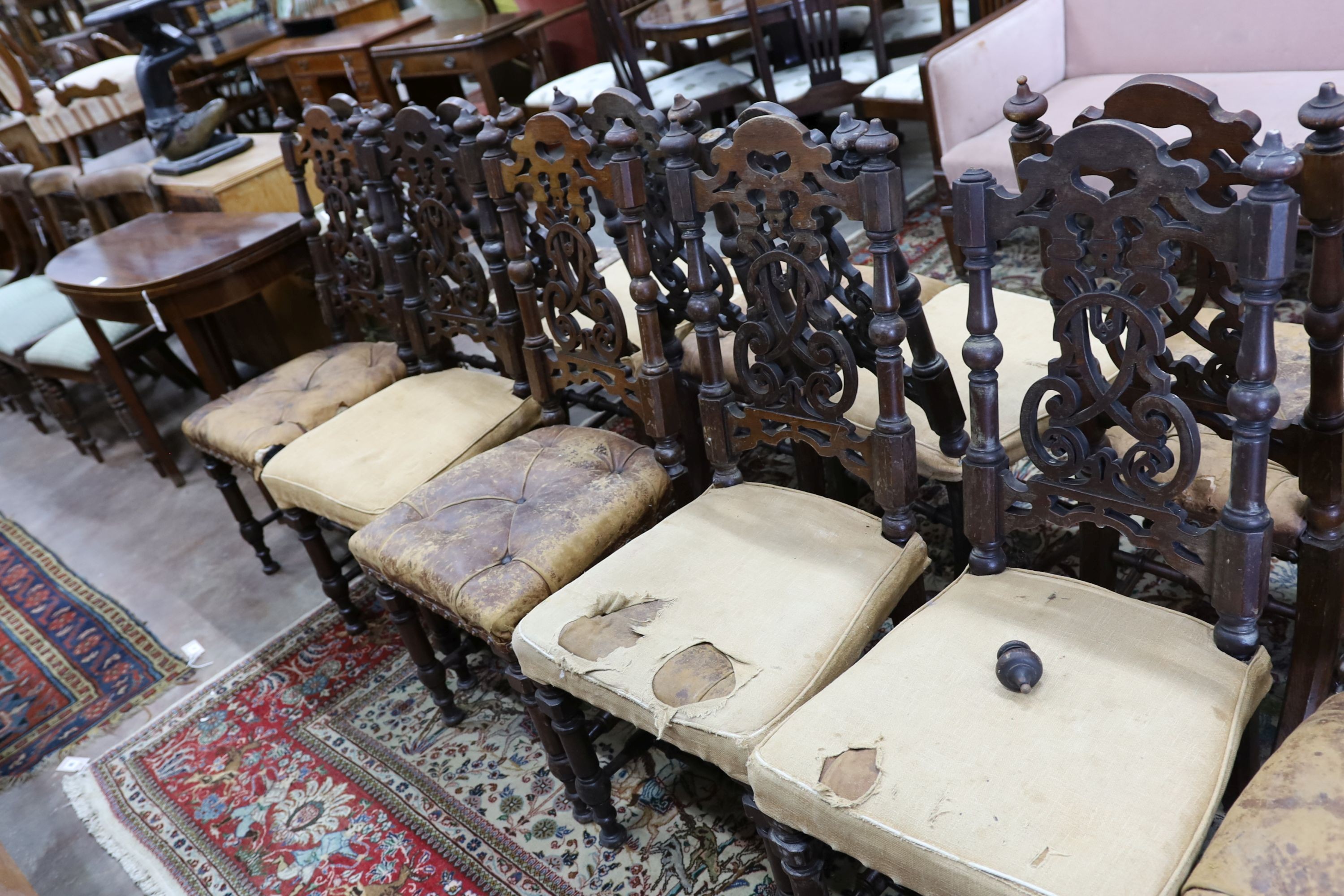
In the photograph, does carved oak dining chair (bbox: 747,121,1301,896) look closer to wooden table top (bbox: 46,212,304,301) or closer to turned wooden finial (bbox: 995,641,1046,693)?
turned wooden finial (bbox: 995,641,1046,693)

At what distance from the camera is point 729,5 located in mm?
4453

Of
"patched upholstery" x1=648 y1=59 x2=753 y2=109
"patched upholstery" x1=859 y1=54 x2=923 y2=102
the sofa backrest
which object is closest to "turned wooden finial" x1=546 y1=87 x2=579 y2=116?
"patched upholstery" x1=859 y1=54 x2=923 y2=102

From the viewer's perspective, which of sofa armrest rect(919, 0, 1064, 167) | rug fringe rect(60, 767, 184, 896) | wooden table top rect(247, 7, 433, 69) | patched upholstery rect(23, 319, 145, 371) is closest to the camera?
rug fringe rect(60, 767, 184, 896)

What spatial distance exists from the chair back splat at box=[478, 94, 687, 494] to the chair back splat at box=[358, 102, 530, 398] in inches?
6.4

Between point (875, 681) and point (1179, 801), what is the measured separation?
0.39 m

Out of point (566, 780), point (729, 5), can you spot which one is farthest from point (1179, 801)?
point (729, 5)

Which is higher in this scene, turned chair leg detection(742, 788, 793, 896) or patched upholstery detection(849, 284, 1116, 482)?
patched upholstery detection(849, 284, 1116, 482)

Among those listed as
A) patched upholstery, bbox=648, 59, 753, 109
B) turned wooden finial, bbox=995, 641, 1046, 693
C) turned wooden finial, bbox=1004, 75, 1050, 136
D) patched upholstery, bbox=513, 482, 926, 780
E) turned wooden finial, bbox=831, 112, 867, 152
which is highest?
turned wooden finial, bbox=831, 112, 867, 152

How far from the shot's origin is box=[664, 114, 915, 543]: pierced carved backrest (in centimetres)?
147

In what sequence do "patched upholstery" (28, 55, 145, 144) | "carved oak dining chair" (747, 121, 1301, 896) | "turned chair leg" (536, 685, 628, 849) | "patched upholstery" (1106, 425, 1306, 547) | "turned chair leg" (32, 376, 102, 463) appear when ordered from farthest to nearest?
"patched upholstery" (28, 55, 145, 144) < "turned chair leg" (32, 376, 102, 463) < "turned chair leg" (536, 685, 628, 849) < "patched upholstery" (1106, 425, 1306, 547) < "carved oak dining chair" (747, 121, 1301, 896)

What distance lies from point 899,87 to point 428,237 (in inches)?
87.9

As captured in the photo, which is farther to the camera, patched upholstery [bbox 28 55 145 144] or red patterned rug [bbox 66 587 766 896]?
patched upholstery [bbox 28 55 145 144]

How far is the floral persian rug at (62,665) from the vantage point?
2.57 meters

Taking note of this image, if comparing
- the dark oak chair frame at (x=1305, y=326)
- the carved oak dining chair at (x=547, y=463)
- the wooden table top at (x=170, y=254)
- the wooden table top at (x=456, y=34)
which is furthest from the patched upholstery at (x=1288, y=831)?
the wooden table top at (x=456, y=34)
